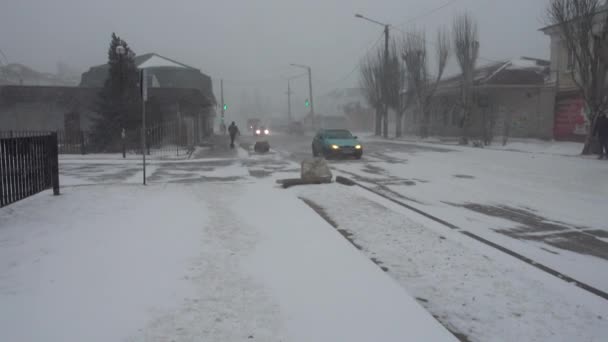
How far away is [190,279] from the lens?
4770 mm

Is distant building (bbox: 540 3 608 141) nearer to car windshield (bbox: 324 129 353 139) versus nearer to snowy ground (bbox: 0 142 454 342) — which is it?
car windshield (bbox: 324 129 353 139)

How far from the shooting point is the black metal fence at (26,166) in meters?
7.95

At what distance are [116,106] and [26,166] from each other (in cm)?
1580

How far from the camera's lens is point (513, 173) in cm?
1447

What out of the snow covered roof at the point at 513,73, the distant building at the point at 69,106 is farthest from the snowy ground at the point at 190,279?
the snow covered roof at the point at 513,73

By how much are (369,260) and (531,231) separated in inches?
133

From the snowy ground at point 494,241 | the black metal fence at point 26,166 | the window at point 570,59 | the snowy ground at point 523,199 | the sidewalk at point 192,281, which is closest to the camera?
the sidewalk at point 192,281

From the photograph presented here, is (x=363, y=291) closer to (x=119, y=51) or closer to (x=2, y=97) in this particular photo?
(x=119, y=51)

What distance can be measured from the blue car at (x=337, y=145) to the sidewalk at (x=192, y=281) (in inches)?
471

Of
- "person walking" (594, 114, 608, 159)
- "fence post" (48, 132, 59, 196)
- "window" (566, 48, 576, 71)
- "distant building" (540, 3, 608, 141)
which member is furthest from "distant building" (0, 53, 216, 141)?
"distant building" (540, 3, 608, 141)

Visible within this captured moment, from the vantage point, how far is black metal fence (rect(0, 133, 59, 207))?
26.1ft

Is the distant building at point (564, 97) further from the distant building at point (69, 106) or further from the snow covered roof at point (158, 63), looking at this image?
the snow covered roof at point (158, 63)

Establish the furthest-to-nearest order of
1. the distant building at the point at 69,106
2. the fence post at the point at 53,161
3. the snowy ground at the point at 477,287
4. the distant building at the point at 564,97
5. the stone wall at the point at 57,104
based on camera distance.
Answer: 1. the stone wall at the point at 57,104
2. the distant building at the point at 69,106
3. the distant building at the point at 564,97
4. the fence post at the point at 53,161
5. the snowy ground at the point at 477,287

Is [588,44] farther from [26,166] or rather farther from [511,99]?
[26,166]
